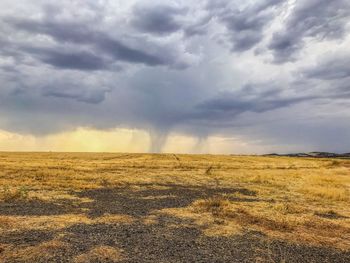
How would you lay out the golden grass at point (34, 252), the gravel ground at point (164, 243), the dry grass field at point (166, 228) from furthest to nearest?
the dry grass field at point (166, 228) < the gravel ground at point (164, 243) < the golden grass at point (34, 252)

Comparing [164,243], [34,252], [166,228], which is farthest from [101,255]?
[166,228]

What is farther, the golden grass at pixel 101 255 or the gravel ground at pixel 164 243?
the gravel ground at pixel 164 243

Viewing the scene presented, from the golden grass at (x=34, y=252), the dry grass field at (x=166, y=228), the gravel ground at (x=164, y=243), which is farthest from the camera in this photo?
the dry grass field at (x=166, y=228)

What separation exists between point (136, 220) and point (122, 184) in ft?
77.6

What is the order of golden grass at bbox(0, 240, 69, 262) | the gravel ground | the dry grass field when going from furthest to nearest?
the dry grass field < the gravel ground < golden grass at bbox(0, 240, 69, 262)

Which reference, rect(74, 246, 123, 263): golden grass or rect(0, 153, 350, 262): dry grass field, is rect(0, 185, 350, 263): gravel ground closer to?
rect(0, 153, 350, 262): dry grass field

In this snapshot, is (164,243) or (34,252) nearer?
(34,252)

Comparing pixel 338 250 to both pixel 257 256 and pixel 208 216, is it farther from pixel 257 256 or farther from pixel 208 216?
pixel 208 216

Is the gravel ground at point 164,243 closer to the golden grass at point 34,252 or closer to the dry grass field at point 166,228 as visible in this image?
the dry grass field at point 166,228

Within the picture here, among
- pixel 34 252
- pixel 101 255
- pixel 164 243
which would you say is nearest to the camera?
pixel 101 255

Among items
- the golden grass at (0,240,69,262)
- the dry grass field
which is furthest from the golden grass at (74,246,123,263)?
the golden grass at (0,240,69,262)

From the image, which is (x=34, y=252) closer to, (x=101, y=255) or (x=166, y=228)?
(x=101, y=255)

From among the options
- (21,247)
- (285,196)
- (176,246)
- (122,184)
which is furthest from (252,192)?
(21,247)

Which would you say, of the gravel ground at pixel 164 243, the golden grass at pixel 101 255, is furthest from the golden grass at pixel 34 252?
the golden grass at pixel 101 255
